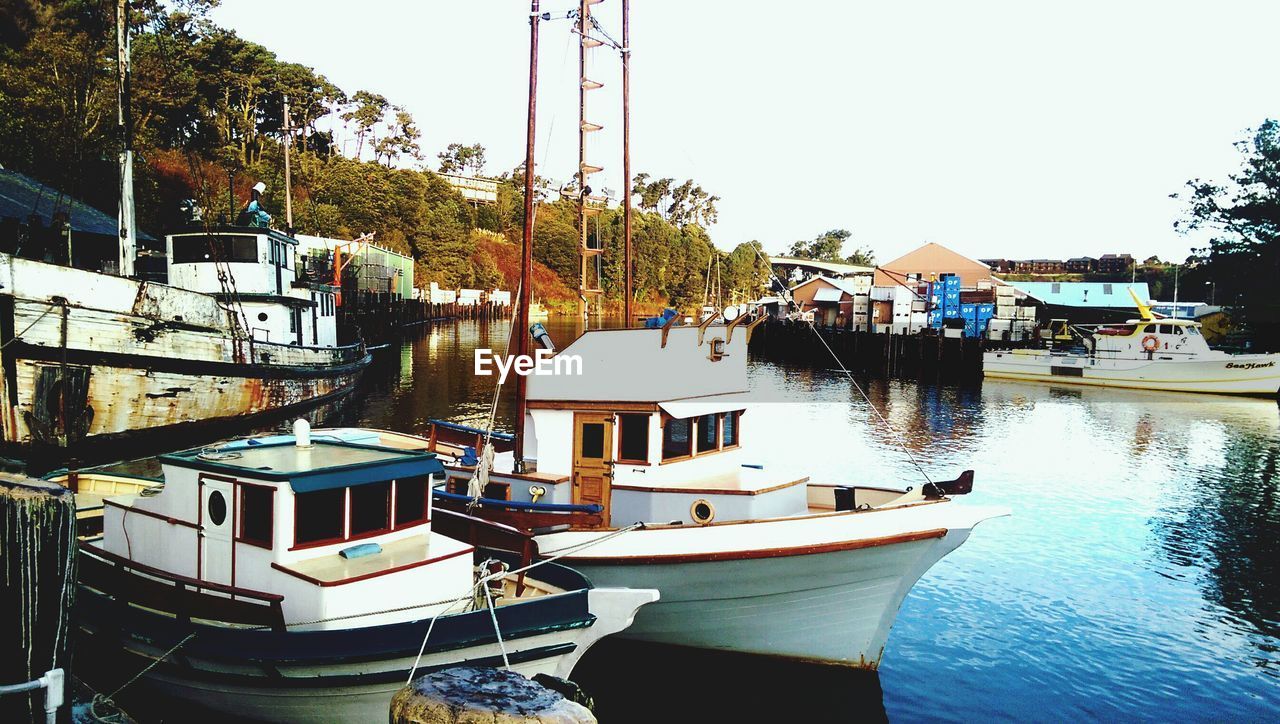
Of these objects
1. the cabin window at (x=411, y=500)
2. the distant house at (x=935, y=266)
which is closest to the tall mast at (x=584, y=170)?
the cabin window at (x=411, y=500)

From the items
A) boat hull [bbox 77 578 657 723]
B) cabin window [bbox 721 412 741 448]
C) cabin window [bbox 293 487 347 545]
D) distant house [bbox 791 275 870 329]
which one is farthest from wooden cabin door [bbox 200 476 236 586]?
distant house [bbox 791 275 870 329]

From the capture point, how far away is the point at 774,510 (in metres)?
13.1

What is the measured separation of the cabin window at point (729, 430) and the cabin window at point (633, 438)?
1.68 m

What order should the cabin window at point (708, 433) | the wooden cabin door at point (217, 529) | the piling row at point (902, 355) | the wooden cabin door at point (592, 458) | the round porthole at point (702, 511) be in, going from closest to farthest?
1. the wooden cabin door at point (217, 529)
2. the round porthole at point (702, 511)
3. the wooden cabin door at point (592, 458)
4. the cabin window at point (708, 433)
5. the piling row at point (902, 355)

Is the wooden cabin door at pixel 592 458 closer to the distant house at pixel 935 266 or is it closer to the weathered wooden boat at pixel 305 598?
the weathered wooden boat at pixel 305 598

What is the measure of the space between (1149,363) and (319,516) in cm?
5519

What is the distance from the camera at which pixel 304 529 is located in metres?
9.13

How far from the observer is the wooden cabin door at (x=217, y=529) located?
9.32m

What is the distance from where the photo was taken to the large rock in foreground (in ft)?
17.3

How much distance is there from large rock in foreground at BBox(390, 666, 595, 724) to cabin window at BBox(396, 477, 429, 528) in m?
4.14

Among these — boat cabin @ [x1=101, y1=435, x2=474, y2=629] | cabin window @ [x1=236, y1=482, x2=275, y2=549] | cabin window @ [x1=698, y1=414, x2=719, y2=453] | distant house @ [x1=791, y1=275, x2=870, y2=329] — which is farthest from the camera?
distant house @ [x1=791, y1=275, x2=870, y2=329]

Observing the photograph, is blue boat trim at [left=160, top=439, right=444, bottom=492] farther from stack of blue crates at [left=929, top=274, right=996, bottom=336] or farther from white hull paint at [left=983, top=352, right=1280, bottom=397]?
stack of blue crates at [left=929, top=274, right=996, bottom=336]

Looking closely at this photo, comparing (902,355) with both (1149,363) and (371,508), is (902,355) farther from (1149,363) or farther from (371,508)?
(371,508)

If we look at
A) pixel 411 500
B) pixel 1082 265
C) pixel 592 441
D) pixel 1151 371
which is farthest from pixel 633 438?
pixel 1082 265
